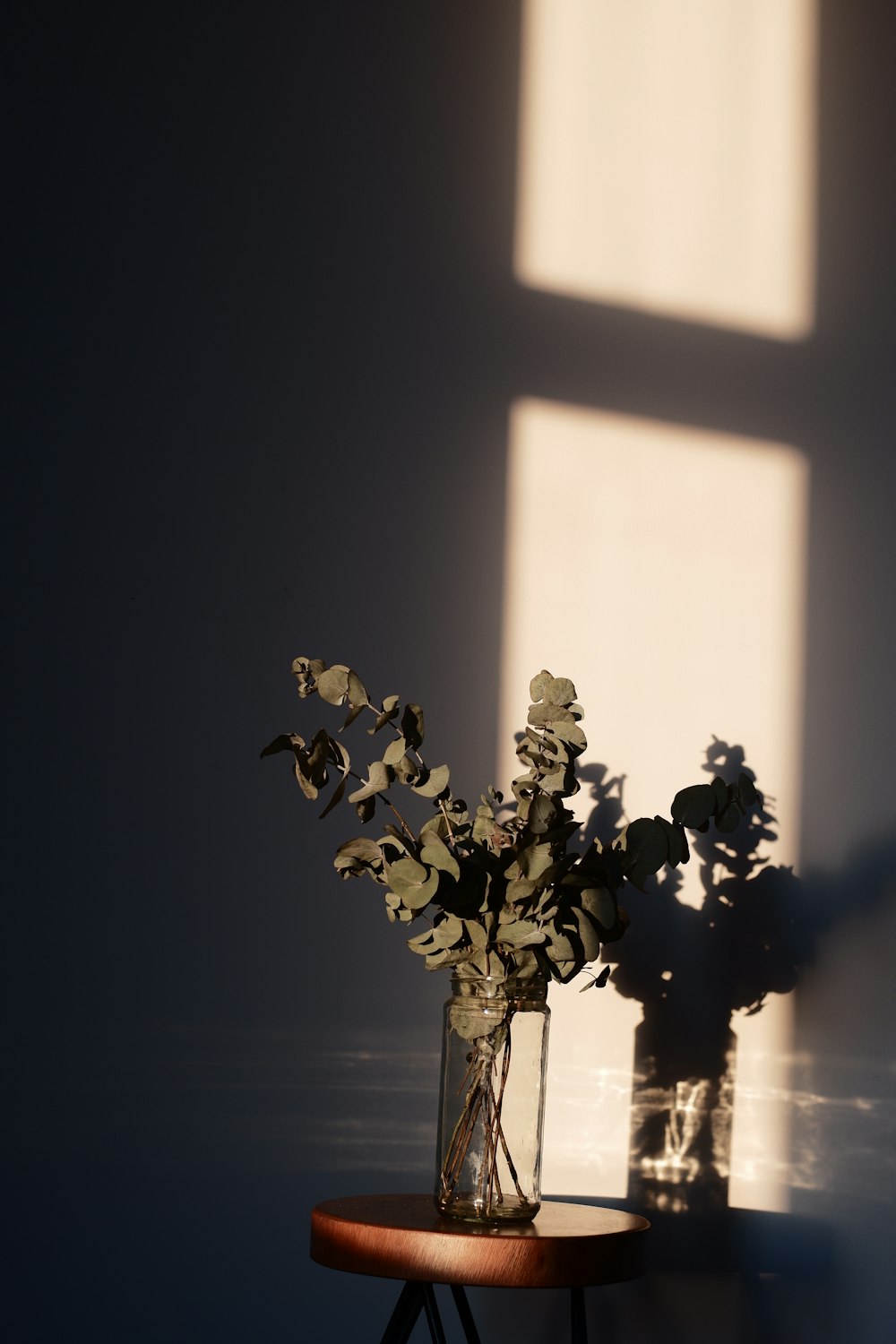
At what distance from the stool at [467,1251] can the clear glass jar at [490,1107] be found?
3cm

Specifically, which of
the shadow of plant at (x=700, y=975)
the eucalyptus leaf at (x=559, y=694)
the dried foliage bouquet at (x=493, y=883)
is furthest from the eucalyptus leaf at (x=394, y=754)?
the shadow of plant at (x=700, y=975)

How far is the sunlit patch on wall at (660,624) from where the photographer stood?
6.77ft

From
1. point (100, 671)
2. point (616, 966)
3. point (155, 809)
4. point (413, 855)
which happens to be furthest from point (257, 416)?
point (616, 966)

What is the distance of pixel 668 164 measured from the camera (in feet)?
7.60

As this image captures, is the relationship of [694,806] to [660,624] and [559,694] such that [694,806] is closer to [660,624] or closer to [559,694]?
[559,694]

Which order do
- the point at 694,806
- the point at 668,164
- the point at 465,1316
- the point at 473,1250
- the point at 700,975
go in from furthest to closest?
the point at 668,164 < the point at 700,975 < the point at 465,1316 < the point at 694,806 < the point at 473,1250

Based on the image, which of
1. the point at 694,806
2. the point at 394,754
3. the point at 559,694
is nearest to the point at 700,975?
the point at 694,806

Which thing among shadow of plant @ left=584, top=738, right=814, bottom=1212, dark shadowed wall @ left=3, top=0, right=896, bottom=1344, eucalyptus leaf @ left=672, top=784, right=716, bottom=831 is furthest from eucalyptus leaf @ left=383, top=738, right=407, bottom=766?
shadow of plant @ left=584, top=738, right=814, bottom=1212

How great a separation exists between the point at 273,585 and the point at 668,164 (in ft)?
3.21

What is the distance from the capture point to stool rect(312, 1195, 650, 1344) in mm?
1427

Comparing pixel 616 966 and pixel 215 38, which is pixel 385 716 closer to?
pixel 616 966

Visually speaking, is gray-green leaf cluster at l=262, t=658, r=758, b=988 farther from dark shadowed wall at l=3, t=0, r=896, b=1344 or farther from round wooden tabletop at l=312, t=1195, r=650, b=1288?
dark shadowed wall at l=3, t=0, r=896, b=1344

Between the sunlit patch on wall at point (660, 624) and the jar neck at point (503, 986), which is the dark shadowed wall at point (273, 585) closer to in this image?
the sunlit patch on wall at point (660, 624)

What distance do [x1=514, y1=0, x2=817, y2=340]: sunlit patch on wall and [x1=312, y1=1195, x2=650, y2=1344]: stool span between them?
1431 mm
